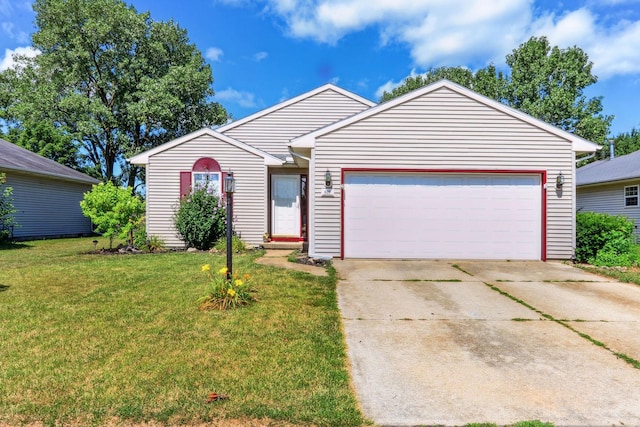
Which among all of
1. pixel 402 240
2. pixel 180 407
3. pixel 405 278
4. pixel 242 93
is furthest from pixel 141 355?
pixel 242 93

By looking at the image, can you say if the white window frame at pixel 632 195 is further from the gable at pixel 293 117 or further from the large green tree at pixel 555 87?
the large green tree at pixel 555 87

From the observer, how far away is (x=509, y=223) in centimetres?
869

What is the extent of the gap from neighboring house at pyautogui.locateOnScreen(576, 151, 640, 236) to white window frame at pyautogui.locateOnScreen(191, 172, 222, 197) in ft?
44.0

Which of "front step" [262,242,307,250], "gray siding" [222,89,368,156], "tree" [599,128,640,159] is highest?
"tree" [599,128,640,159]

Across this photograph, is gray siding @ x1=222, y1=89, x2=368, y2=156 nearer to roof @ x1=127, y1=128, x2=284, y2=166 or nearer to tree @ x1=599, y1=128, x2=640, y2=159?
roof @ x1=127, y1=128, x2=284, y2=166

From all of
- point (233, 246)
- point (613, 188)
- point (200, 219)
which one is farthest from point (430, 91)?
point (613, 188)

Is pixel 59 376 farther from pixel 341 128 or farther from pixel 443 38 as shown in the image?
pixel 443 38

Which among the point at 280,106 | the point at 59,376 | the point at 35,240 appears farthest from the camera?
the point at 35,240

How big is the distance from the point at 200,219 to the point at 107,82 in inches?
702

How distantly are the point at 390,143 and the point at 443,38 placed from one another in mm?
14148

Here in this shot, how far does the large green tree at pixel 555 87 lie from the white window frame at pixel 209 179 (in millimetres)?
25036

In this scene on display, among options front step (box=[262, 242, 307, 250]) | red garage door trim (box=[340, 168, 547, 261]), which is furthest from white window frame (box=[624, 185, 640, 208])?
front step (box=[262, 242, 307, 250])

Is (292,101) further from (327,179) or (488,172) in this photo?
(488,172)

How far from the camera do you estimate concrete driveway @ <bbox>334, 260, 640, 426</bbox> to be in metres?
2.44
